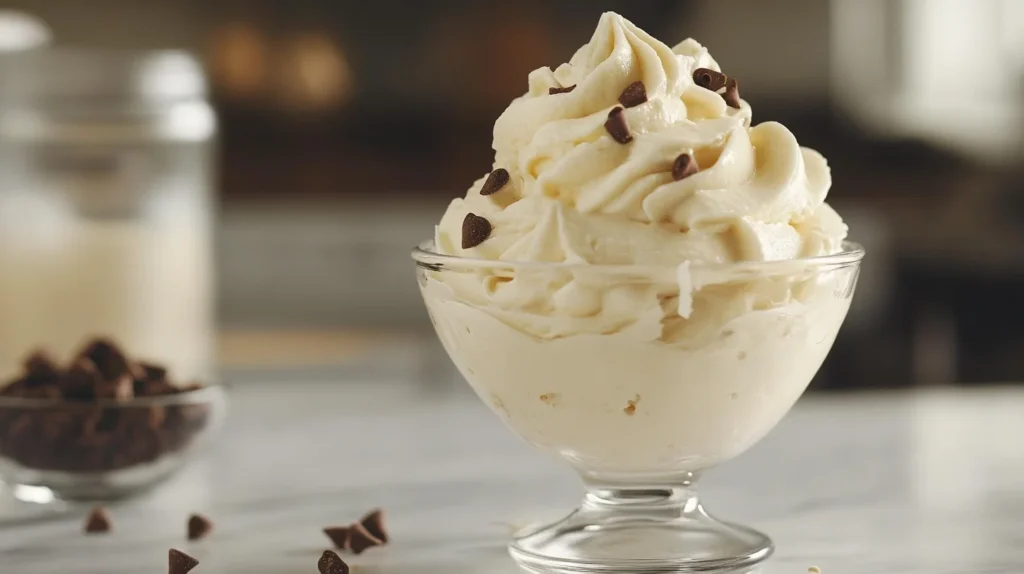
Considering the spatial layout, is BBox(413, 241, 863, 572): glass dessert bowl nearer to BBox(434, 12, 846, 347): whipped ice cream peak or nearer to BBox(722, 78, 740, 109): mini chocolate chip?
BBox(434, 12, 846, 347): whipped ice cream peak

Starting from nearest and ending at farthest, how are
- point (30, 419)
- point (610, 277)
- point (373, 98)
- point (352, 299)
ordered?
1. point (610, 277)
2. point (30, 419)
3. point (352, 299)
4. point (373, 98)

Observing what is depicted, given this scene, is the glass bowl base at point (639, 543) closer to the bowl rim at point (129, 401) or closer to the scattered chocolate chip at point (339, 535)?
the scattered chocolate chip at point (339, 535)

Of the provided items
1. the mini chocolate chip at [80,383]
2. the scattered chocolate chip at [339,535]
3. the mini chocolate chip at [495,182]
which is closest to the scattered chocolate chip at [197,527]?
the scattered chocolate chip at [339,535]

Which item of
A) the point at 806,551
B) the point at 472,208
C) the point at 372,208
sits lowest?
the point at 806,551

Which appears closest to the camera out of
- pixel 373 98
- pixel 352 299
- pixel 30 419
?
pixel 30 419

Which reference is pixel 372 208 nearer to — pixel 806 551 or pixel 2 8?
pixel 2 8

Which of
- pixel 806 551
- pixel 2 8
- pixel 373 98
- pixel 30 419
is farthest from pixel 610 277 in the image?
pixel 2 8

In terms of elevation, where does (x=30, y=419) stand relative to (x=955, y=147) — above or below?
below
